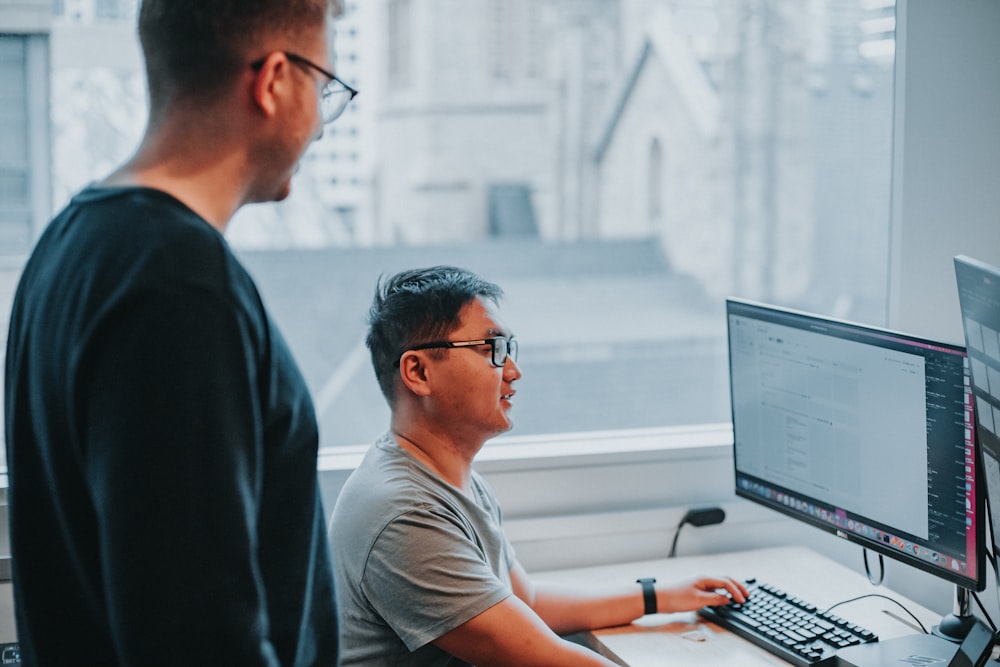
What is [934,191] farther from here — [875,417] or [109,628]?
[109,628]

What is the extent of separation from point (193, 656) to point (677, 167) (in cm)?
1995

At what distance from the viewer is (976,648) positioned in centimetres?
142

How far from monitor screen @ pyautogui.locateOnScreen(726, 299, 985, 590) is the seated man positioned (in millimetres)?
228

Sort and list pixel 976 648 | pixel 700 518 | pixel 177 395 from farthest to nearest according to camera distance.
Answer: pixel 700 518
pixel 976 648
pixel 177 395

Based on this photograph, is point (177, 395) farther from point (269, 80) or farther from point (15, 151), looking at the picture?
point (15, 151)

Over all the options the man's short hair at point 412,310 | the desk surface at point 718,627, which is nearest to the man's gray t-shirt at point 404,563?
the man's short hair at point 412,310

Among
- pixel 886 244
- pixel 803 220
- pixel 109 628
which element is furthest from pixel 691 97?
pixel 109 628

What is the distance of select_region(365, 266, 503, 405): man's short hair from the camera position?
1.59m

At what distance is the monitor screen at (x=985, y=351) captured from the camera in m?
1.14

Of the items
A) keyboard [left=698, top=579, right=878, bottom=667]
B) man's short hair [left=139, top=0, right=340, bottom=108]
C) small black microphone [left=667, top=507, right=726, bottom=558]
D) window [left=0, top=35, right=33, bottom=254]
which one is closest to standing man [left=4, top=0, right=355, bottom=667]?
man's short hair [left=139, top=0, right=340, bottom=108]

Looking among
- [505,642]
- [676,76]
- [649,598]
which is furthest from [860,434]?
[676,76]

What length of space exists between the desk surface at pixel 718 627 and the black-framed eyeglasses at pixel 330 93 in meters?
0.99

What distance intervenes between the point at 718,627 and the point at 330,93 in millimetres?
1153

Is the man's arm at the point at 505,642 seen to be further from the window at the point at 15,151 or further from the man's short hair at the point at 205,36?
the window at the point at 15,151
